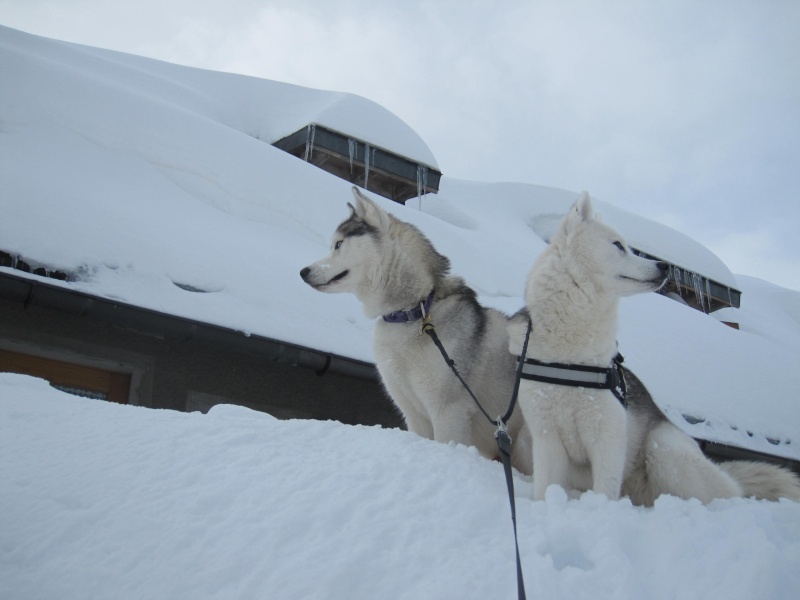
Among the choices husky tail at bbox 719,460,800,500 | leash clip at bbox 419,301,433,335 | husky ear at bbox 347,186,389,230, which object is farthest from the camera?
husky ear at bbox 347,186,389,230

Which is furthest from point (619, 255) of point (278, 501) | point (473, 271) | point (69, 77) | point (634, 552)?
point (69, 77)

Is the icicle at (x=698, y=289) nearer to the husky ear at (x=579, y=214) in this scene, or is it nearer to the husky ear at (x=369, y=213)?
the husky ear at (x=369, y=213)

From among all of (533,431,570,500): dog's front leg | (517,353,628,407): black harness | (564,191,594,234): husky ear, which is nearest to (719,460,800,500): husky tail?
(517,353,628,407): black harness

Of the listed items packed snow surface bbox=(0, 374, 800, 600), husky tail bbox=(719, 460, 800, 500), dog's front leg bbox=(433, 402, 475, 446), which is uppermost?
dog's front leg bbox=(433, 402, 475, 446)

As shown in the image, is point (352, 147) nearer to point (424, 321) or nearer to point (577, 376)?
point (424, 321)

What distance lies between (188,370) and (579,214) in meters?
3.78

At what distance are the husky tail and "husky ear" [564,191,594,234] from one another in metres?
1.35

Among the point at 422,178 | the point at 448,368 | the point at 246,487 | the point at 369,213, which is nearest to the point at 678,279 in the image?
the point at 422,178

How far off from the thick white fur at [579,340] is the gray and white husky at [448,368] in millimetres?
73

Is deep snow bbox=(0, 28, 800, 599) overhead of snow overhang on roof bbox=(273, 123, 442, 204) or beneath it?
beneath

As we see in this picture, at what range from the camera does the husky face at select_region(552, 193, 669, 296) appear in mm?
2598

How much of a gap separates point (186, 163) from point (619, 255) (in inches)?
255

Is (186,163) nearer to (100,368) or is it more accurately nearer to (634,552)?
(100,368)

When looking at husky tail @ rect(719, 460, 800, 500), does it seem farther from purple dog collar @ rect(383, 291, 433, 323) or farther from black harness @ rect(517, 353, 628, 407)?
purple dog collar @ rect(383, 291, 433, 323)
